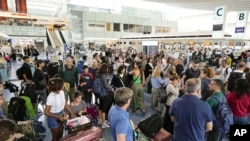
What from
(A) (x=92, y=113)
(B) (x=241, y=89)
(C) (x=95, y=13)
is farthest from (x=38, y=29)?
(B) (x=241, y=89)

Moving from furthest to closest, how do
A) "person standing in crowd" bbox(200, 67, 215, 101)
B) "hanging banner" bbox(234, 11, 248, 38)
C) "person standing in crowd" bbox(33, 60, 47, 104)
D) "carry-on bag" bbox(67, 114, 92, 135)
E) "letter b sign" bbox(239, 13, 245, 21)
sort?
1. "letter b sign" bbox(239, 13, 245, 21)
2. "hanging banner" bbox(234, 11, 248, 38)
3. "person standing in crowd" bbox(33, 60, 47, 104)
4. "person standing in crowd" bbox(200, 67, 215, 101)
5. "carry-on bag" bbox(67, 114, 92, 135)

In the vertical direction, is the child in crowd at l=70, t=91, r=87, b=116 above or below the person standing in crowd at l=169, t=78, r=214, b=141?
below

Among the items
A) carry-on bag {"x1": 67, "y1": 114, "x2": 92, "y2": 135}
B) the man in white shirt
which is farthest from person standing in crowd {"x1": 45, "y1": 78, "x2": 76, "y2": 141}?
the man in white shirt

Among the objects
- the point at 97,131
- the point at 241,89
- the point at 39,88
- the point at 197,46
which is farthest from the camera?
the point at 197,46

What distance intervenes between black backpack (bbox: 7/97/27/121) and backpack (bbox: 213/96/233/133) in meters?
3.24

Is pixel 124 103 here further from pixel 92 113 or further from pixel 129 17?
pixel 129 17

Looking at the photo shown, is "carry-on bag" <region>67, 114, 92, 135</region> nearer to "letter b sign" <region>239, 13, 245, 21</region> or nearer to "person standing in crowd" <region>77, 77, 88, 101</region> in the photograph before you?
"person standing in crowd" <region>77, 77, 88, 101</region>

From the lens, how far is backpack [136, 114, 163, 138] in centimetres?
294

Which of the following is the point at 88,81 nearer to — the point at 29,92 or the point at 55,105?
the point at 29,92

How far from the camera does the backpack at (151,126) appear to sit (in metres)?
2.94

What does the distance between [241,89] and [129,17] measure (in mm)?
38015

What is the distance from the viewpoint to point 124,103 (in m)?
1.85

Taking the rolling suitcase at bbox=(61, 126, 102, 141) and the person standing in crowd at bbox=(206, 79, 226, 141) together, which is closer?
the person standing in crowd at bbox=(206, 79, 226, 141)

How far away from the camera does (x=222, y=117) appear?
2.63 metres
